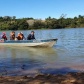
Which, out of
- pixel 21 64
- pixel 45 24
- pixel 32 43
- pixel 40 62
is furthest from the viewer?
pixel 45 24

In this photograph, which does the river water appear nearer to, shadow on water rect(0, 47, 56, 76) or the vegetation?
shadow on water rect(0, 47, 56, 76)

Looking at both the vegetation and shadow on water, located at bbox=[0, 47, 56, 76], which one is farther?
the vegetation

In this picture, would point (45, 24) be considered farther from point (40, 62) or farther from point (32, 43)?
point (40, 62)

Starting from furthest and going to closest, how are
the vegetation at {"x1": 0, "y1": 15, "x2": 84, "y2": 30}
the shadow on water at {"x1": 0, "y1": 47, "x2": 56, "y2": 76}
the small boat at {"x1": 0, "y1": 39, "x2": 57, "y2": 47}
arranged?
A: 1. the vegetation at {"x1": 0, "y1": 15, "x2": 84, "y2": 30}
2. the small boat at {"x1": 0, "y1": 39, "x2": 57, "y2": 47}
3. the shadow on water at {"x1": 0, "y1": 47, "x2": 56, "y2": 76}

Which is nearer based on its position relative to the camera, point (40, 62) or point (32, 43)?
point (40, 62)

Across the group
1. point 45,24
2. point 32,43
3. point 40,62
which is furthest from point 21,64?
point 45,24

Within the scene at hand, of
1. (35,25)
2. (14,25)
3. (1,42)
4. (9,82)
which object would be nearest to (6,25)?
(14,25)

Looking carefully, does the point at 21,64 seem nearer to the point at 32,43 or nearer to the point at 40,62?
the point at 40,62

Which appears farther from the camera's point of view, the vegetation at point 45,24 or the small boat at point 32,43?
the vegetation at point 45,24

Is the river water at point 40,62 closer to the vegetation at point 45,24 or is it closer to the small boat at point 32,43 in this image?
the small boat at point 32,43

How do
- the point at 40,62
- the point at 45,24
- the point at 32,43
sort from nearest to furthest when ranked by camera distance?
the point at 40,62 → the point at 32,43 → the point at 45,24

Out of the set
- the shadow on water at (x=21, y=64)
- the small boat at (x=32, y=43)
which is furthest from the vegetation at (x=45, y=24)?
the shadow on water at (x=21, y=64)

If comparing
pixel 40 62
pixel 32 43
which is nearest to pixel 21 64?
pixel 40 62

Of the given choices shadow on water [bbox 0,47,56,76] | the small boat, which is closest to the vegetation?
the small boat
